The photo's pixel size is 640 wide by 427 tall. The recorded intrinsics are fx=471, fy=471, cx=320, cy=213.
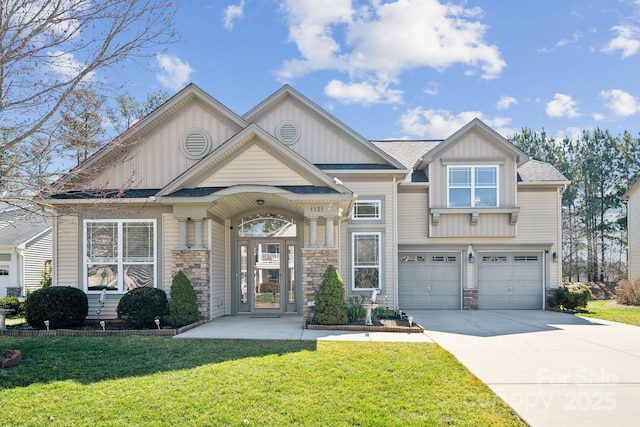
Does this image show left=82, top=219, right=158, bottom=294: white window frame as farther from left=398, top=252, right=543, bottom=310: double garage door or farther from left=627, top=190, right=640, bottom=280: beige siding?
left=627, top=190, right=640, bottom=280: beige siding

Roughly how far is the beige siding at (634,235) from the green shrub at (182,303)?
22042 mm

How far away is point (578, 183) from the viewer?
32469 millimetres

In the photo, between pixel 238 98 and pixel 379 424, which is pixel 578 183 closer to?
pixel 238 98

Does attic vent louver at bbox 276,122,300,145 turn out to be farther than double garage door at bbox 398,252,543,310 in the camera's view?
No

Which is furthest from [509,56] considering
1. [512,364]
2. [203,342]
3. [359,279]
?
[203,342]

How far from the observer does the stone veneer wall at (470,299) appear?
54.3 ft

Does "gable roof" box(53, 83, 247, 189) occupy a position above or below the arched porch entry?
above

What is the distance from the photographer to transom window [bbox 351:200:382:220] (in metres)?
14.5

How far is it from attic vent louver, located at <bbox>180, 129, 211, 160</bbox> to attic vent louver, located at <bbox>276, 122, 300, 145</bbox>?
2577 millimetres

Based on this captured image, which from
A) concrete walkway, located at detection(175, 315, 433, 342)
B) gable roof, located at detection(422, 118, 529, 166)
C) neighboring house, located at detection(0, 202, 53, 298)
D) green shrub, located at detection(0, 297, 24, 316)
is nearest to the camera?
concrete walkway, located at detection(175, 315, 433, 342)

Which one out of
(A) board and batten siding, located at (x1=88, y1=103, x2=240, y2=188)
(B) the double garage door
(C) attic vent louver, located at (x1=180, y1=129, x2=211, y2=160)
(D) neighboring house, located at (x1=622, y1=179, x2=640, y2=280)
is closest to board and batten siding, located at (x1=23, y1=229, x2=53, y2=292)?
(A) board and batten siding, located at (x1=88, y1=103, x2=240, y2=188)

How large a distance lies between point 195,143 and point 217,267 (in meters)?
3.49

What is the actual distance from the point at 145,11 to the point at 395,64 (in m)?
11.6

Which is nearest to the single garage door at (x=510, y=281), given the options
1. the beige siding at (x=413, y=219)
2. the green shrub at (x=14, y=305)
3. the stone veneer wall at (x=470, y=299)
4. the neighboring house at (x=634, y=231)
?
the stone veneer wall at (x=470, y=299)
